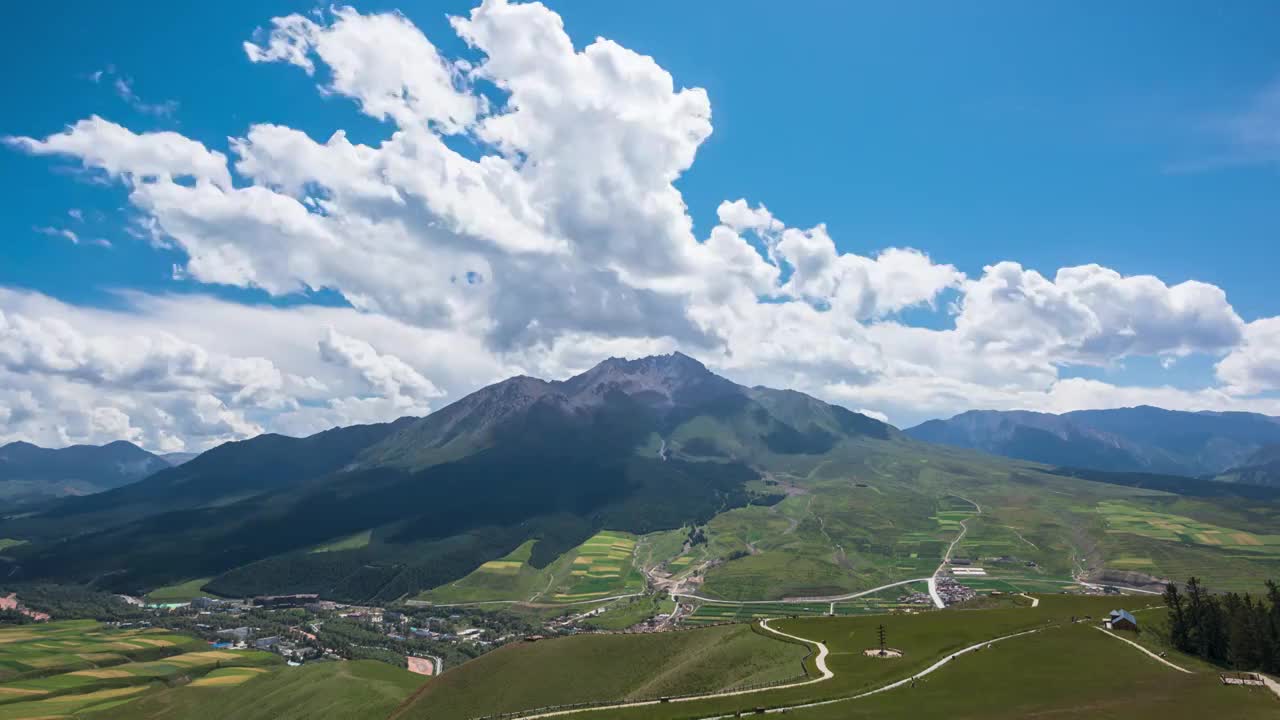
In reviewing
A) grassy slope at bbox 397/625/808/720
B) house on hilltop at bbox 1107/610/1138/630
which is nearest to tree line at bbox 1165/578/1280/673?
house on hilltop at bbox 1107/610/1138/630

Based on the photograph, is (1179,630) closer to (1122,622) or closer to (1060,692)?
(1122,622)

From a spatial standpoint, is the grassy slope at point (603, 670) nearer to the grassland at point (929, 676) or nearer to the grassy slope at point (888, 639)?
the grassland at point (929, 676)

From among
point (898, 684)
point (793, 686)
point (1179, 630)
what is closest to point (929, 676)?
point (898, 684)

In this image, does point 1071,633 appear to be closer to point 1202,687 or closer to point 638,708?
point 1202,687

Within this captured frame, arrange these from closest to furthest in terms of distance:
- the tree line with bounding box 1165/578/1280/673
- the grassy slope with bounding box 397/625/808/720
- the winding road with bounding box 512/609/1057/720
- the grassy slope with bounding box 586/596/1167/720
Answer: the winding road with bounding box 512/609/1057/720 → the grassy slope with bounding box 586/596/1167/720 → the tree line with bounding box 1165/578/1280/673 → the grassy slope with bounding box 397/625/808/720

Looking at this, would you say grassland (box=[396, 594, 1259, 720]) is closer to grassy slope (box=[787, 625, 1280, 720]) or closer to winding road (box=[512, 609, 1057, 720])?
grassy slope (box=[787, 625, 1280, 720])

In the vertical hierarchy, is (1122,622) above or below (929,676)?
below
